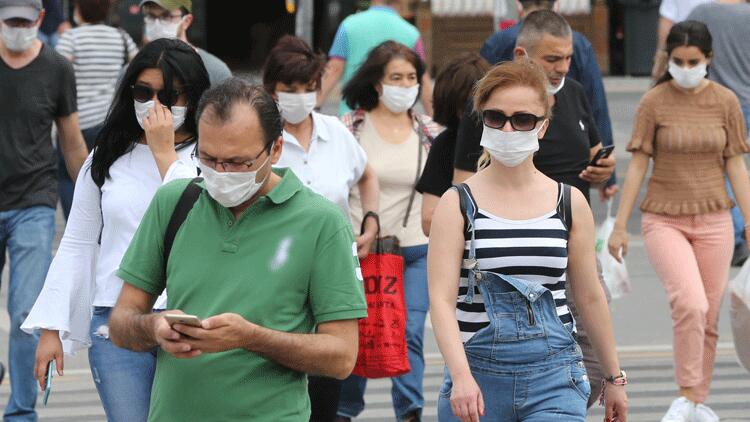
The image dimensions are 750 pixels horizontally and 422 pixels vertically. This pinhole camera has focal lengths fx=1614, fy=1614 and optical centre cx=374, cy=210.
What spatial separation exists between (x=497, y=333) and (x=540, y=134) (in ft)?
2.18

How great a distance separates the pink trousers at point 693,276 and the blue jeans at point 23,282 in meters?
2.81

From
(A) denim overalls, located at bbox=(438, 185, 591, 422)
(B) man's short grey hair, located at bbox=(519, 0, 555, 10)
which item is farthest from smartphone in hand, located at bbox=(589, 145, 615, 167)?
(B) man's short grey hair, located at bbox=(519, 0, 555, 10)

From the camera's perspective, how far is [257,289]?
12.4 ft

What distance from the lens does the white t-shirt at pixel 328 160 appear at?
6.62 metres

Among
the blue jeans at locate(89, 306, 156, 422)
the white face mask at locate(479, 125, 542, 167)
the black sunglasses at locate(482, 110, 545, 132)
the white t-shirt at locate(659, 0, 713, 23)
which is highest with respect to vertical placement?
the black sunglasses at locate(482, 110, 545, 132)

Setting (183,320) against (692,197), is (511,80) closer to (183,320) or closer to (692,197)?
(183,320)

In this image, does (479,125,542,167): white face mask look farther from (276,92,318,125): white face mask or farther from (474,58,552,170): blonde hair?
(276,92,318,125): white face mask

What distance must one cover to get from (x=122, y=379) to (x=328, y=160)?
2.16 meters

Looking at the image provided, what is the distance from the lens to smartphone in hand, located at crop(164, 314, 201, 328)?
3.50 m

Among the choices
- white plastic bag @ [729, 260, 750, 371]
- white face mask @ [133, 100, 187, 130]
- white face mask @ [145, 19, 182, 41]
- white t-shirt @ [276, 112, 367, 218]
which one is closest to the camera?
white face mask @ [133, 100, 187, 130]

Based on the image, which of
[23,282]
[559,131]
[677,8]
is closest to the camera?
[559,131]

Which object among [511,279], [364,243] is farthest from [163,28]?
[511,279]

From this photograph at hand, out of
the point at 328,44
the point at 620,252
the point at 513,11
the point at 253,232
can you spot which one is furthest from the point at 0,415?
the point at 328,44

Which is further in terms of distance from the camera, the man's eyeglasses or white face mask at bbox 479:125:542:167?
white face mask at bbox 479:125:542:167
